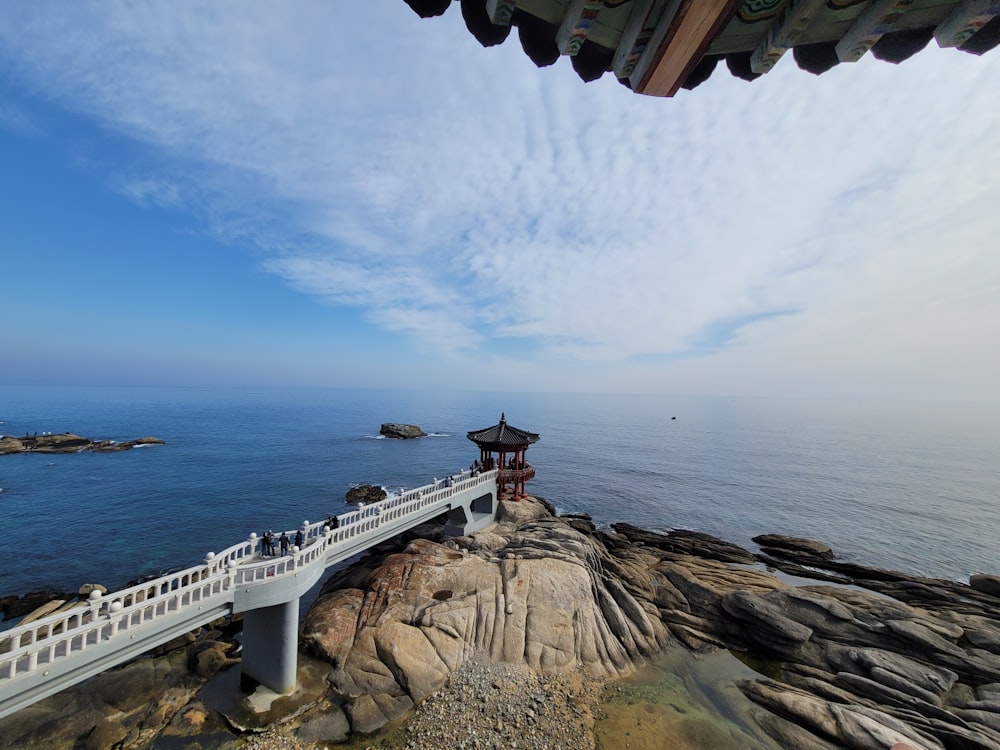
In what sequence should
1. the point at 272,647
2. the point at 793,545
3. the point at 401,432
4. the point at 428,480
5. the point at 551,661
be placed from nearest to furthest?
the point at 272,647, the point at 551,661, the point at 793,545, the point at 428,480, the point at 401,432

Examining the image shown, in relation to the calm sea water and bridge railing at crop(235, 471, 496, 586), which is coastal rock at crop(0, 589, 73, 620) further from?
bridge railing at crop(235, 471, 496, 586)

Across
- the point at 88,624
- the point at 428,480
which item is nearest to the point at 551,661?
the point at 88,624

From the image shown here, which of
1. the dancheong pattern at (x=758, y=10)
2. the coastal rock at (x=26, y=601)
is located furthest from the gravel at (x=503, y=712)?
the coastal rock at (x=26, y=601)

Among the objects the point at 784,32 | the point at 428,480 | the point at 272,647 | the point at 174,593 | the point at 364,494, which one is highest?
the point at 784,32

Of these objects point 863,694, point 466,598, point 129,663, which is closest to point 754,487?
point 863,694

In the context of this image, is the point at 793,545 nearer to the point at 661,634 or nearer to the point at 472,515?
the point at 661,634

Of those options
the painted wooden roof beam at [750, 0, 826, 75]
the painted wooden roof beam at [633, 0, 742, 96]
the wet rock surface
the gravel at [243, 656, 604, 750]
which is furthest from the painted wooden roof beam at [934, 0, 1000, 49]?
the wet rock surface
